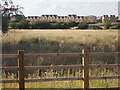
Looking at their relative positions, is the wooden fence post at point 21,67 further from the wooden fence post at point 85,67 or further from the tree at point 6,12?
the tree at point 6,12

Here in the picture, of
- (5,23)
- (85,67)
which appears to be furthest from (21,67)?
(5,23)

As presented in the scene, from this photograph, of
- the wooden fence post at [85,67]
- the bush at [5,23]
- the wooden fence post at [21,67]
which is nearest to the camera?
the wooden fence post at [21,67]

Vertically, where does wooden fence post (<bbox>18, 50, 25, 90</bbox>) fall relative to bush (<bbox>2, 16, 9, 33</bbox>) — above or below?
below

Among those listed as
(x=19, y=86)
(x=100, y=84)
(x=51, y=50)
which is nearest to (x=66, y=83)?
(x=100, y=84)

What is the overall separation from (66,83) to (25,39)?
A: 2036 cm

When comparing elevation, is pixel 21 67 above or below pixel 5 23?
below

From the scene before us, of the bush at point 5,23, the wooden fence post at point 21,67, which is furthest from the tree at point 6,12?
the wooden fence post at point 21,67

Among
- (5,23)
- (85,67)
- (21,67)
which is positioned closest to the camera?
(21,67)

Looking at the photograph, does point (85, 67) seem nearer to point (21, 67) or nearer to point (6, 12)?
point (21, 67)

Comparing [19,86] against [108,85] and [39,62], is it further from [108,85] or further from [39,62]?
[39,62]

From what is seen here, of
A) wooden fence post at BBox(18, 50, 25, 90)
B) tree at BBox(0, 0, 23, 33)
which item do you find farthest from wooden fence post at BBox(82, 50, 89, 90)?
tree at BBox(0, 0, 23, 33)

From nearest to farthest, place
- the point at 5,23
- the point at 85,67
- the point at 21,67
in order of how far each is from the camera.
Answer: the point at 21,67, the point at 85,67, the point at 5,23

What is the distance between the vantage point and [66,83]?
30.2 ft

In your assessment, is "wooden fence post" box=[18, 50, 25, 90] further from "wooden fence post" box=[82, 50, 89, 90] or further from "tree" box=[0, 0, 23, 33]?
"tree" box=[0, 0, 23, 33]
